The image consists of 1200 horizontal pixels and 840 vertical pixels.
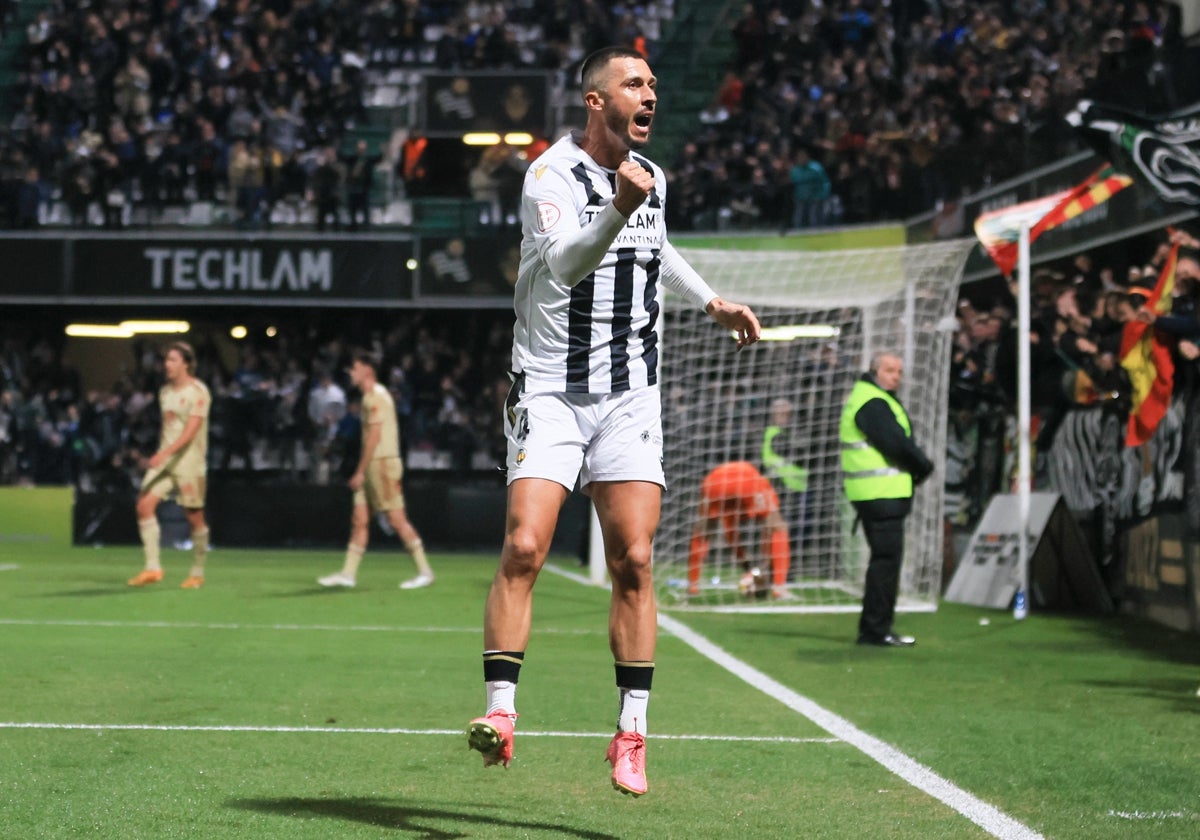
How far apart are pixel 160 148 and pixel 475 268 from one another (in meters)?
6.34

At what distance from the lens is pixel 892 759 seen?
621cm

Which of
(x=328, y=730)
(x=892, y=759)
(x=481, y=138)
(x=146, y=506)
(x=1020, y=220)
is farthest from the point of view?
(x=481, y=138)

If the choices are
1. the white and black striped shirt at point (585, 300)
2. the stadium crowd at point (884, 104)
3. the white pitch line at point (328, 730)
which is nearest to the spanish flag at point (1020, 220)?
the stadium crowd at point (884, 104)

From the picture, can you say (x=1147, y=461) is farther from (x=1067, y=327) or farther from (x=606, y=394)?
(x=606, y=394)

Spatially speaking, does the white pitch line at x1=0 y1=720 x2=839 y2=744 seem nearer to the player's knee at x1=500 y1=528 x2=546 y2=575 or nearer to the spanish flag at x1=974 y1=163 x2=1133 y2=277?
the player's knee at x1=500 y1=528 x2=546 y2=575

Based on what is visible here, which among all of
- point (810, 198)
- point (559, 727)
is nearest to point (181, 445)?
point (559, 727)

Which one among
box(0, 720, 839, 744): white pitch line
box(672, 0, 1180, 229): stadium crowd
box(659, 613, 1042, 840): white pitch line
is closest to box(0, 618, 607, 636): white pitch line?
box(659, 613, 1042, 840): white pitch line

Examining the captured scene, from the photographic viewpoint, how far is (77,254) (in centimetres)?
2683

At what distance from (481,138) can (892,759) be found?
21665mm

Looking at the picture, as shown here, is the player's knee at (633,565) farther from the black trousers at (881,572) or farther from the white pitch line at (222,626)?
the white pitch line at (222,626)

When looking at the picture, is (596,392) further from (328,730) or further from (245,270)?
Result: (245,270)

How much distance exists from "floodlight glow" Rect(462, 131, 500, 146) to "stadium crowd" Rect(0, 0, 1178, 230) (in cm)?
104

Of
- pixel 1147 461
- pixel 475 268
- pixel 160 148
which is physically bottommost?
pixel 1147 461

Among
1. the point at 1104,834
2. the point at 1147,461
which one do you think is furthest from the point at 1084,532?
the point at 1104,834
